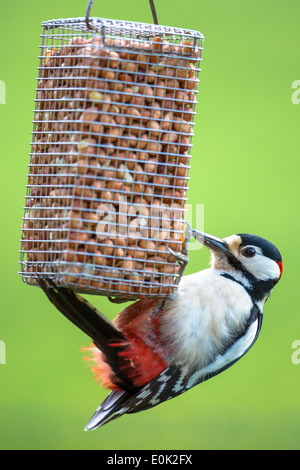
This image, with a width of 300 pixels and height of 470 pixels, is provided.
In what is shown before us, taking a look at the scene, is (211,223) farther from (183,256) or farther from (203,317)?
(183,256)

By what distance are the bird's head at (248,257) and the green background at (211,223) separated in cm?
240

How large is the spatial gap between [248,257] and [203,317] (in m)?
0.37

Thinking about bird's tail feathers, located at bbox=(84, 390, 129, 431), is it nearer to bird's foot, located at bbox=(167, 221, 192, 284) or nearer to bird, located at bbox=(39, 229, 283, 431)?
bird, located at bbox=(39, 229, 283, 431)

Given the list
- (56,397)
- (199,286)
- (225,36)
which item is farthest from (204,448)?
(225,36)

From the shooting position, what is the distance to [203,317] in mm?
3352

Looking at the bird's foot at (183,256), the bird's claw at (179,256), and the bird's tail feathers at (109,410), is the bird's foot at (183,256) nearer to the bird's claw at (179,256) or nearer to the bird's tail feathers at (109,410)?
the bird's claw at (179,256)

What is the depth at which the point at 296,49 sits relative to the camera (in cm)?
777

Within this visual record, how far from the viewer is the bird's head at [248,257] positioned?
11.6 ft

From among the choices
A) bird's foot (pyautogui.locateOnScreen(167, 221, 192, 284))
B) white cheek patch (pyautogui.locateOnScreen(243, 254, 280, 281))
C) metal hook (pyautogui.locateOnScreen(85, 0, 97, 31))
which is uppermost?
metal hook (pyautogui.locateOnScreen(85, 0, 97, 31))

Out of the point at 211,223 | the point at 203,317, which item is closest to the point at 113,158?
the point at 203,317

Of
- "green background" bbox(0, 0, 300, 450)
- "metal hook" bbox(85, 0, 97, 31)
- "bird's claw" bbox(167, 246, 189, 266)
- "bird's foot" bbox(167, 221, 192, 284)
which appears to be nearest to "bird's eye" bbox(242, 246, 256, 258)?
"bird's foot" bbox(167, 221, 192, 284)

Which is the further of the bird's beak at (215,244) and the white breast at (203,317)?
the bird's beak at (215,244)

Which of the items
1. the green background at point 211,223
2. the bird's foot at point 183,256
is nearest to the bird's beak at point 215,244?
the bird's foot at point 183,256

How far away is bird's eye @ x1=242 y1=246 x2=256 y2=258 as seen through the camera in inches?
139
